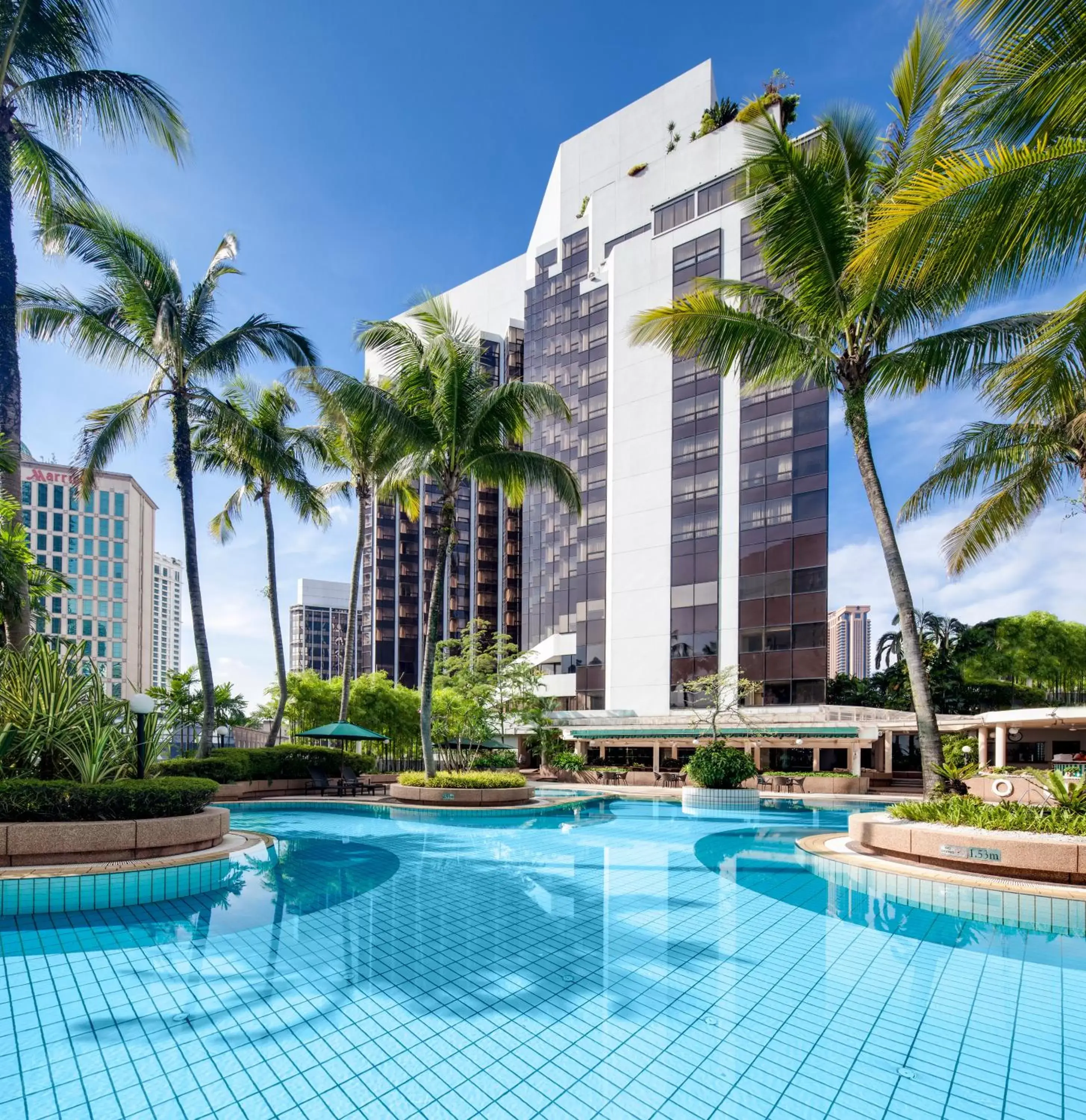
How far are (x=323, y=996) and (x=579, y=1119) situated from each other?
2.60 metres

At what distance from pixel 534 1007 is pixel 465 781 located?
14.1 meters

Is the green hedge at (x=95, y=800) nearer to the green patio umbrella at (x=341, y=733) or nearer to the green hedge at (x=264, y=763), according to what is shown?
the green hedge at (x=264, y=763)

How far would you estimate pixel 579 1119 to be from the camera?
4.21 meters

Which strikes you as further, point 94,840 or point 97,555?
point 97,555

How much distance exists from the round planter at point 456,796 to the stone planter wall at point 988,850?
34.6 feet

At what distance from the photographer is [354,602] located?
2652 cm

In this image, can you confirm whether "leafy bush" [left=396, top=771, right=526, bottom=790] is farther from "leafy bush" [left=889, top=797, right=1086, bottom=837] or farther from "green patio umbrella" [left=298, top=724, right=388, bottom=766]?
"leafy bush" [left=889, top=797, right=1086, bottom=837]

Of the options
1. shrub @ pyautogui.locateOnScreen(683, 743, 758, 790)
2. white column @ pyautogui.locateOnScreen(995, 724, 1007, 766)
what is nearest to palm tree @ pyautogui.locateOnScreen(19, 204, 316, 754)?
shrub @ pyautogui.locateOnScreen(683, 743, 758, 790)

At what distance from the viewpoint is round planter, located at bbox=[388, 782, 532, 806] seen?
19.2 metres

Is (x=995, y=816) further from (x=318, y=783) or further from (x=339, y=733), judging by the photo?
(x=318, y=783)

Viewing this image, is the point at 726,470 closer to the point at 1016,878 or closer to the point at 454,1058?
the point at 1016,878

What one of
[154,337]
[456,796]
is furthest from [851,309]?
[154,337]

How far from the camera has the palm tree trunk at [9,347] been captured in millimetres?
12188

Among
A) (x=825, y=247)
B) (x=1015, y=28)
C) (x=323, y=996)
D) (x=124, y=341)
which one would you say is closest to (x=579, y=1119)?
(x=323, y=996)
